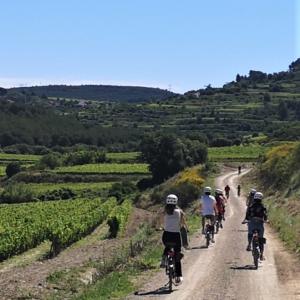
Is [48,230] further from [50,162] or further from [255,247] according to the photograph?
[50,162]

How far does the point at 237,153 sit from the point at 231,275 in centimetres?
9132

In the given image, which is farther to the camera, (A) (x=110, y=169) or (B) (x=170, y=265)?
(A) (x=110, y=169)

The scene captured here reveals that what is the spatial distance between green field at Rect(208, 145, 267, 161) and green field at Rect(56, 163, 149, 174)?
11223 millimetres

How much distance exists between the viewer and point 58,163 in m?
122

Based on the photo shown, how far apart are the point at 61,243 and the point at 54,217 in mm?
14560

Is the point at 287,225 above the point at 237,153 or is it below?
below

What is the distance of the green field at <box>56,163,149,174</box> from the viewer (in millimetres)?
104188

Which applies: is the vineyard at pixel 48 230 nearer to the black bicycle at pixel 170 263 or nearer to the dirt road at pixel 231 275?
the dirt road at pixel 231 275

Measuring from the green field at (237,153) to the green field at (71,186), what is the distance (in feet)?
59.2

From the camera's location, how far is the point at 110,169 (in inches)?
4222

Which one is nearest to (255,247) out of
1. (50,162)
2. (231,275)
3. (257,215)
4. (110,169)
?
(257,215)

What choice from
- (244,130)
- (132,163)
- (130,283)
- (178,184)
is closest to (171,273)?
(130,283)

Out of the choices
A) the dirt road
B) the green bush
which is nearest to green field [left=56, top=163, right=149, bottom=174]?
the green bush

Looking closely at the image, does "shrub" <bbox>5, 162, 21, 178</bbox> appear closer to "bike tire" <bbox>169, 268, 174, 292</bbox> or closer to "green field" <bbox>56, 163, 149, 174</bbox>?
"green field" <bbox>56, 163, 149, 174</bbox>
